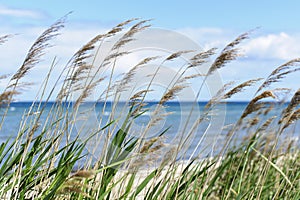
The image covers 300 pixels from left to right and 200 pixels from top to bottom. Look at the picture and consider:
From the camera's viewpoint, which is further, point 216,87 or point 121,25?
point 216,87

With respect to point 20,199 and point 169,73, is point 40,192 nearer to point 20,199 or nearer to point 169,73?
point 20,199

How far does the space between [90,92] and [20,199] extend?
69 cm

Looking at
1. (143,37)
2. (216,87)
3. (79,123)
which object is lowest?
(79,123)

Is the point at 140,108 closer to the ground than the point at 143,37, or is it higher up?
closer to the ground

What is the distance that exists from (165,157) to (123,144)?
257mm

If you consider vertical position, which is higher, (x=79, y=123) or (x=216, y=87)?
(x=216, y=87)

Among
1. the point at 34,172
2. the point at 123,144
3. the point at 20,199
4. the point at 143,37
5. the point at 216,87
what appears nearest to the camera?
the point at 20,199

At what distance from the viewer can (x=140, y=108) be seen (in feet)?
8.96

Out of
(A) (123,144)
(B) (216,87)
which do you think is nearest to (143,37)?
(B) (216,87)

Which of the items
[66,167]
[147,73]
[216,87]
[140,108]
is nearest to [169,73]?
[147,73]

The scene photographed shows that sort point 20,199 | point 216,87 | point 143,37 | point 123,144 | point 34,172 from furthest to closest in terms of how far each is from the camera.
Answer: point 143,37
point 216,87
point 123,144
point 34,172
point 20,199

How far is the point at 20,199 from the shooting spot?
2443 mm

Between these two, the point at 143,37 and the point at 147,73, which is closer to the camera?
the point at 147,73

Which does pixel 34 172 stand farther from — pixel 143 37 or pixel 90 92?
pixel 143 37
